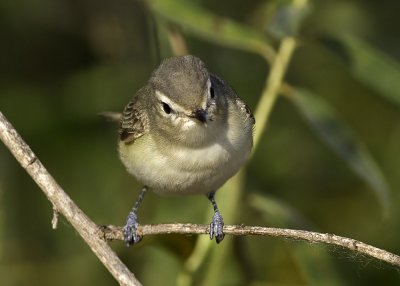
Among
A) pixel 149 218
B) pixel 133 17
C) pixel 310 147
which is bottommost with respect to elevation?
pixel 149 218

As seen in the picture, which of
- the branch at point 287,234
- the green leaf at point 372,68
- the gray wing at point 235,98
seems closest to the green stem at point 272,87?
the gray wing at point 235,98

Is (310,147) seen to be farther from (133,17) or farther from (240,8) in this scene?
(133,17)

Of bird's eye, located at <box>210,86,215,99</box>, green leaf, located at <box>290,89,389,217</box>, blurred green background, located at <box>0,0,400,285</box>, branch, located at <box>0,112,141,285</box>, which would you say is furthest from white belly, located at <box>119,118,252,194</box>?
branch, located at <box>0,112,141,285</box>

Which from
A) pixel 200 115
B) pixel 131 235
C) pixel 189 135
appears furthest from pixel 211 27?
pixel 131 235

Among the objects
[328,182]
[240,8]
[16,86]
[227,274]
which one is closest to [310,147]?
[328,182]

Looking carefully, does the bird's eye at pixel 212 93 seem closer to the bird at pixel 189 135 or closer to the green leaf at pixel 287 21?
the bird at pixel 189 135

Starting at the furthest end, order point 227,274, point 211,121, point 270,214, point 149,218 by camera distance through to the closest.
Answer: point 149,218 < point 227,274 < point 270,214 < point 211,121

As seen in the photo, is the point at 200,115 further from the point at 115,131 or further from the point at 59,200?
the point at 115,131
